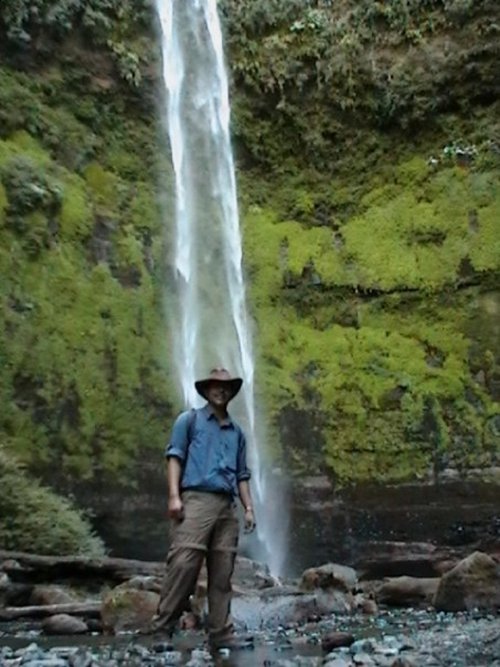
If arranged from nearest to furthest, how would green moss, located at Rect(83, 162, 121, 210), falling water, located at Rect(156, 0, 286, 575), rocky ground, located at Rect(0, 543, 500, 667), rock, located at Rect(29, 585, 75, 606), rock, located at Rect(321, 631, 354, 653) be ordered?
rocky ground, located at Rect(0, 543, 500, 667)
rock, located at Rect(321, 631, 354, 653)
rock, located at Rect(29, 585, 75, 606)
falling water, located at Rect(156, 0, 286, 575)
green moss, located at Rect(83, 162, 121, 210)

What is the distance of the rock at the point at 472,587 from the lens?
821cm

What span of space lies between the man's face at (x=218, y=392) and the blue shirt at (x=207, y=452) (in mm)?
74

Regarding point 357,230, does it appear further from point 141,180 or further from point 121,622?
point 121,622

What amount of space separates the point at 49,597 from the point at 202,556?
4.10 metres

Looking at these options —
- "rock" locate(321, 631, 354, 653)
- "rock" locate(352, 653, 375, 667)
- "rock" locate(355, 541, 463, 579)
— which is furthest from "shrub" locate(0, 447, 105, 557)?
"rock" locate(352, 653, 375, 667)

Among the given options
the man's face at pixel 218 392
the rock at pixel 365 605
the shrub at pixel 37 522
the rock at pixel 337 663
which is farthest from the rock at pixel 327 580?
the rock at pixel 337 663

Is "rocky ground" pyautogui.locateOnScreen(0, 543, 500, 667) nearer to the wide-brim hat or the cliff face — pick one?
the wide-brim hat

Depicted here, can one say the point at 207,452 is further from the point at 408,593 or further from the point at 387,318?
the point at 387,318

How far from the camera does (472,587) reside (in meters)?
8.28

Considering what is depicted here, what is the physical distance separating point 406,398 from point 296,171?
5.23 meters

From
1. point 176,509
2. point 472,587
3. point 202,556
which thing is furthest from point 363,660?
point 472,587

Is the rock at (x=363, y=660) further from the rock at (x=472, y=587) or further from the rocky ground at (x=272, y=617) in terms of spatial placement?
the rock at (x=472, y=587)

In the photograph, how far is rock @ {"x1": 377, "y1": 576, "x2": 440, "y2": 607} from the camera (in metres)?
9.38

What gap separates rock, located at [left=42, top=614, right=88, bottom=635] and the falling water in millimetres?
6409
